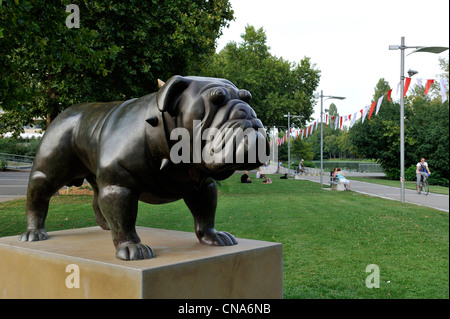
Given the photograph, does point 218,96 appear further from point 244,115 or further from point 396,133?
point 396,133

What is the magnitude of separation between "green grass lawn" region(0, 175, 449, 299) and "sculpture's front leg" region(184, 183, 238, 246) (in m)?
2.16

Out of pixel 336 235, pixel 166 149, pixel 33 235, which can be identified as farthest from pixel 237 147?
pixel 336 235

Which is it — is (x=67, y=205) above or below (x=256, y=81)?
below

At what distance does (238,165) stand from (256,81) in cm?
3022

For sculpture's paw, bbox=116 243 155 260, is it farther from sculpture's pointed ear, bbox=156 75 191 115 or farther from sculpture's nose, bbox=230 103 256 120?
sculpture's nose, bbox=230 103 256 120

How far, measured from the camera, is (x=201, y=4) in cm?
1617

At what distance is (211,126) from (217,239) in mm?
1136

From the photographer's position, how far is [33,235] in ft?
11.7

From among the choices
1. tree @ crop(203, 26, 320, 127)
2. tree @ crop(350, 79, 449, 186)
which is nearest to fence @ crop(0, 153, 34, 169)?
tree @ crop(203, 26, 320, 127)

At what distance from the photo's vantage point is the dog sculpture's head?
229cm

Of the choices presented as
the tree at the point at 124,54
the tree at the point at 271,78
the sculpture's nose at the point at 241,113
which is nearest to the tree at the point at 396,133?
the tree at the point at 271,78
